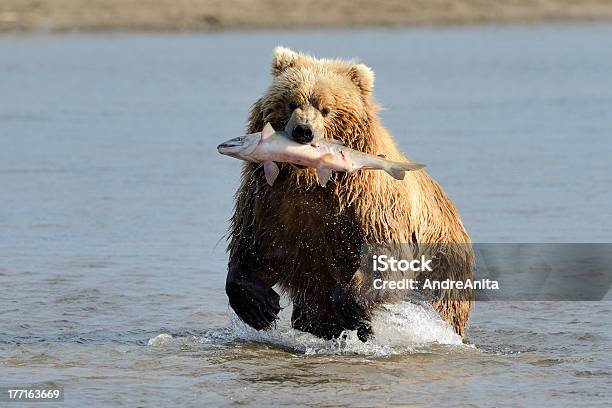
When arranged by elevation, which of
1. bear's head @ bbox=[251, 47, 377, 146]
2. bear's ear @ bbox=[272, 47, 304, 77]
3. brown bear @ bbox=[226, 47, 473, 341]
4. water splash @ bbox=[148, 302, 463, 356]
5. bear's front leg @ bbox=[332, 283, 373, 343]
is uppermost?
bear's ear @ bbox=[272, 47, 304, 77]

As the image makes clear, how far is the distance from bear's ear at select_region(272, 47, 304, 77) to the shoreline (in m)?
21.5

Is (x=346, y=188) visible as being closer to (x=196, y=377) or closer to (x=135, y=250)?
(x=196, y=377)

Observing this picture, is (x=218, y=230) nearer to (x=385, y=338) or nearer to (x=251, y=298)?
(x=385, y=338)

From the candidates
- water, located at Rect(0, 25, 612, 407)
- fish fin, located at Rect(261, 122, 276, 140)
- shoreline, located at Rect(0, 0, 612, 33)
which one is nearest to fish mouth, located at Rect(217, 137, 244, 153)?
fish fin, located at Rect(261, 122, 276, 140)

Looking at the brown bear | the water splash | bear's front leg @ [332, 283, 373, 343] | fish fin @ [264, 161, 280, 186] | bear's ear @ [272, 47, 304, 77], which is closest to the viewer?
fish fin @ [264, 161, 280, 186]

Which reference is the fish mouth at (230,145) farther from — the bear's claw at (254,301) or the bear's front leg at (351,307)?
the bear's front leg at (351,307)

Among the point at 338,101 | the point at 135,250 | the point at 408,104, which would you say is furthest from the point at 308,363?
the point at 408,104

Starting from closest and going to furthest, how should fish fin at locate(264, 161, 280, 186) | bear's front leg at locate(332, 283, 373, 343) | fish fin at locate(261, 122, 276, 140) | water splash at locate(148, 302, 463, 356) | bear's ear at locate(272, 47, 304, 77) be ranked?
fish fin at locate(261, 122, 276, 140)
fish fin at locate(264, 161, 280, 186)
bear's front leg at locate(332, 283, 373, 343)
bear's ear at locate(272, 47, 304, 77)
water splash at locate(148, 302, 463, 356)

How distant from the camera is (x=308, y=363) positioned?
22.5 feet

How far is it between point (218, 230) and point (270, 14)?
18683mm

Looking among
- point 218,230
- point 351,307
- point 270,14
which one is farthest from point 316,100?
point 270,14

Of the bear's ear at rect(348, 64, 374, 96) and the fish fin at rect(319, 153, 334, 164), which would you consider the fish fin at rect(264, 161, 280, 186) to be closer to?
the fish fin at rect(319, 153, 334, 164)

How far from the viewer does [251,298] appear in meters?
7.05

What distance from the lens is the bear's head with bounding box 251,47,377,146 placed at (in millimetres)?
6641
